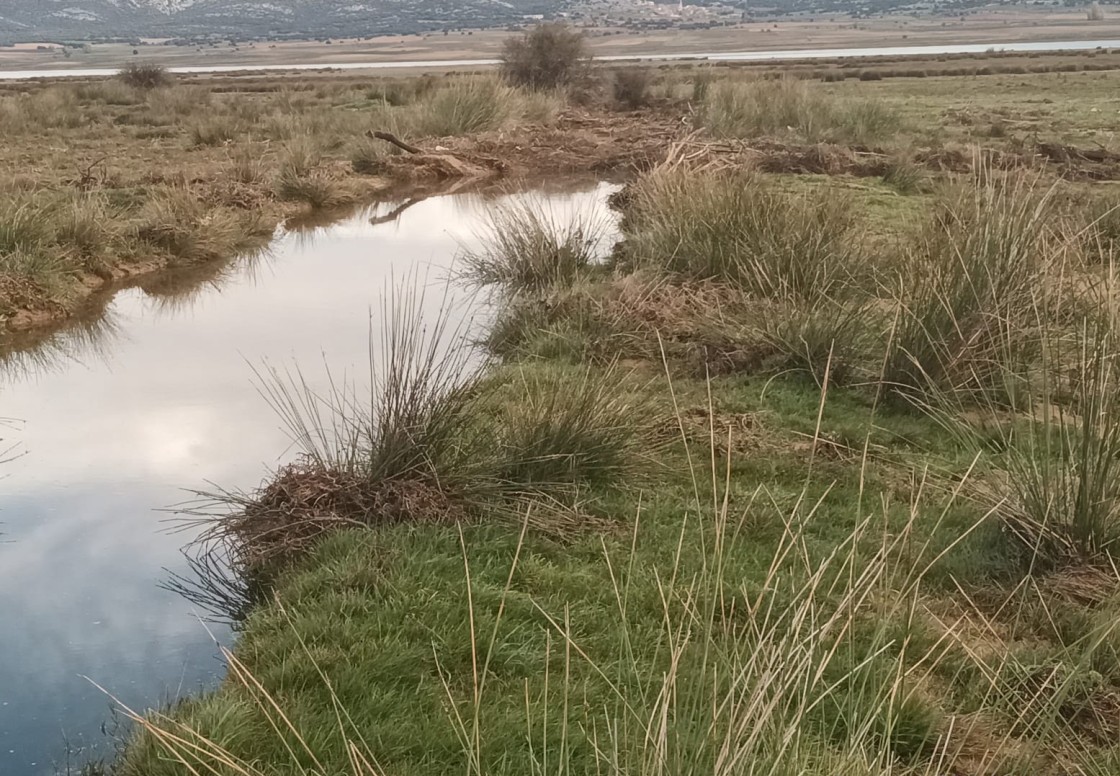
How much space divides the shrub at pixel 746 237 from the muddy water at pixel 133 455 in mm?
1780

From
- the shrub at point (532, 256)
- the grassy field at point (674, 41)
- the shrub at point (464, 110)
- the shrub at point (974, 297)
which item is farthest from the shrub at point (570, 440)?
the grassy field at point (674, 41)

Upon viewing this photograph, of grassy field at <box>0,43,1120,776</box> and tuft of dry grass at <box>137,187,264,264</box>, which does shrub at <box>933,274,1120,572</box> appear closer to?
grassy field at <box>0,43,1120,776</box>

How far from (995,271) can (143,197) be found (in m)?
9.53

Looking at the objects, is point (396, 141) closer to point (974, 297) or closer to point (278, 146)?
point (278, 146)

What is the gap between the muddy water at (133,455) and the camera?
338 centimetres

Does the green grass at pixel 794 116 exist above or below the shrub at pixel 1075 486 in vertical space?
above

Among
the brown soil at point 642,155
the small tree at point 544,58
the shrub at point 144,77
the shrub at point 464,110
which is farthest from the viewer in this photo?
the shrub at point 144,77

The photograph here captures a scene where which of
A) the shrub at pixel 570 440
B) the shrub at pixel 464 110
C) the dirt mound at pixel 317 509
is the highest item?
the shrub at pixel 464 110

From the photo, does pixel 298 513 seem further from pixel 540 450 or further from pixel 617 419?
pixel 617 419

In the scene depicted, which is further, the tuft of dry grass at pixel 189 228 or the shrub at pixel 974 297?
the tuft of dry grass at pixel 189 228

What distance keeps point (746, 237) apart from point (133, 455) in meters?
4.35

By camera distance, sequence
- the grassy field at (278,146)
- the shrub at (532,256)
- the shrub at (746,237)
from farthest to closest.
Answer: the grassy field at (278,146) → the shrub at (532,256) → the shrub at (746,237)

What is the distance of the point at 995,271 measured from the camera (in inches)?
195

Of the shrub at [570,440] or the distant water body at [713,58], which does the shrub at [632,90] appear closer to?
the shrub at [570,440]
